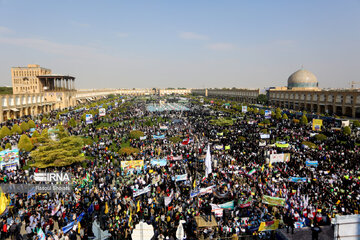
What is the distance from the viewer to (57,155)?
54.6 feet

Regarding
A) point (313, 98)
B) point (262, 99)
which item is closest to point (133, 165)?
point (313, 98)

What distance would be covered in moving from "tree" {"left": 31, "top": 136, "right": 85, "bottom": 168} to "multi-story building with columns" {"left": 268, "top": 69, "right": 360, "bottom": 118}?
1707 inches

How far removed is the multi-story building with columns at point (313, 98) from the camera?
42.9 m

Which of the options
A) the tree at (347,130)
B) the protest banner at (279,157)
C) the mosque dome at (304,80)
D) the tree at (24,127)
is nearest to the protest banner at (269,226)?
the protest banner at (279,157)

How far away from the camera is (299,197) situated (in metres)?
11.5

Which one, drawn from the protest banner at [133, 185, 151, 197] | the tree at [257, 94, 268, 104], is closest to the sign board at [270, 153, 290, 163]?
the protest banner at [133, 185, 151, 197]

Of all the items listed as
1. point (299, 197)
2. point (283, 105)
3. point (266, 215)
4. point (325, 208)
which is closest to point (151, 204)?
point (266, 215)

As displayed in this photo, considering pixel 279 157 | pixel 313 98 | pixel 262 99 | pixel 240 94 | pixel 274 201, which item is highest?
pixel 240 94

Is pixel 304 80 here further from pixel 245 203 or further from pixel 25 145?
pixel 25 145

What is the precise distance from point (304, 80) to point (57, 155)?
2507 inches

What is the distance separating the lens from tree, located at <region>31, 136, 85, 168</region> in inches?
644

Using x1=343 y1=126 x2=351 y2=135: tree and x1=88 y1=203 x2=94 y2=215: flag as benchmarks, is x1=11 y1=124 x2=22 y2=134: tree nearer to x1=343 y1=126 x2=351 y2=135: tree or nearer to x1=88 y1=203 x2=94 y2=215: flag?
x1=88 y1=203 x2=94 y2=215: flag

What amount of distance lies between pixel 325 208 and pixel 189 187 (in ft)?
20.2

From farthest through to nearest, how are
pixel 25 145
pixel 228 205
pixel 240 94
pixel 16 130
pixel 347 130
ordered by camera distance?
pixel 240 94 → pixel 16 130 → pixel 347 130 → pixel 25 145 → pixel 228 205
